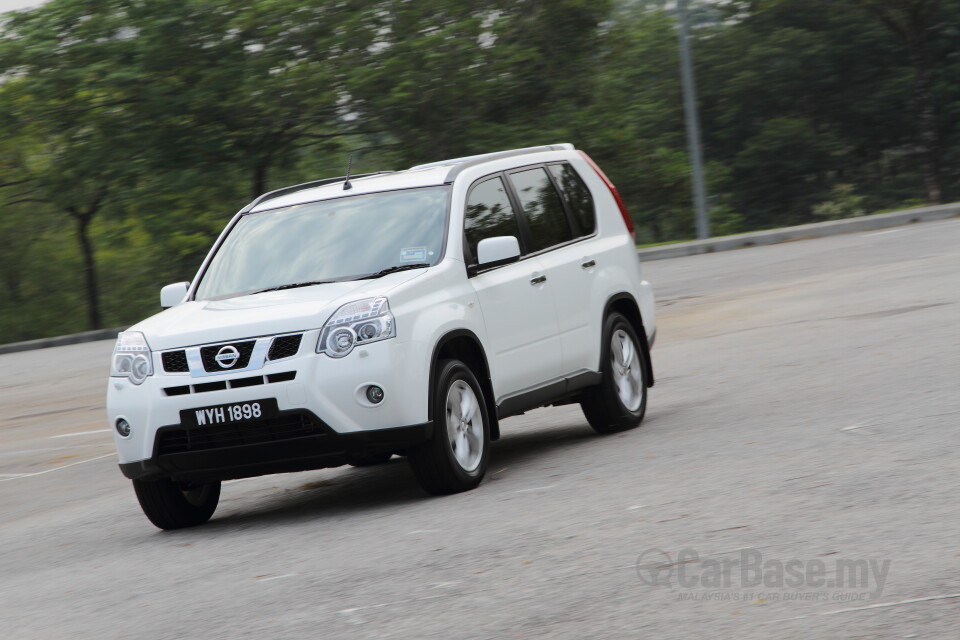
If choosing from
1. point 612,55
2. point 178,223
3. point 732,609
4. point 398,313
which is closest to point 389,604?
point 732,609

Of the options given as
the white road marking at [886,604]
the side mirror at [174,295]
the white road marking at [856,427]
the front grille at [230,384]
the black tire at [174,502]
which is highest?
the side mirror at [174,295]

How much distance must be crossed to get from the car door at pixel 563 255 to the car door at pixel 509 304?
4.5 inches

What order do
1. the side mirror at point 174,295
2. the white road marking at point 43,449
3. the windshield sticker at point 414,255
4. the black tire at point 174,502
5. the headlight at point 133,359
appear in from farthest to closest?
the white road marking at point 43,449 < the side mirror at point 174,295 < the windshield sticker at point 414,255 < the black tire at point 174,502 < the headlight at point 133,359

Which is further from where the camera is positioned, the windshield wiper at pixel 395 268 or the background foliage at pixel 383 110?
the background foliage at pixel 383 110

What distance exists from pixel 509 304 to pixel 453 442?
3.63 ft

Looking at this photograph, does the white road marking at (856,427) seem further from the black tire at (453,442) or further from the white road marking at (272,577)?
the white road marking at (272,577)

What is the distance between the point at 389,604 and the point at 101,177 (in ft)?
97.6

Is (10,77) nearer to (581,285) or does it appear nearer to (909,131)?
(581,285)

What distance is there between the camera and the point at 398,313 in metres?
7.48

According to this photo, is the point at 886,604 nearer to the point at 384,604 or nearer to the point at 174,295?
the point at 384,604

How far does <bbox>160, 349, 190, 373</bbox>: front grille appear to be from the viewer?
7.52 m

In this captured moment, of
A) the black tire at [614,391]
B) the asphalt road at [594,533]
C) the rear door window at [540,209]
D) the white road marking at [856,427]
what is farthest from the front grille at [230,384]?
the white road marking at [856,427]

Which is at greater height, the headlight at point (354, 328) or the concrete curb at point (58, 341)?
the headlight at point (354, 328)

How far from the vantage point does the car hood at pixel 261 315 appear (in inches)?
292
